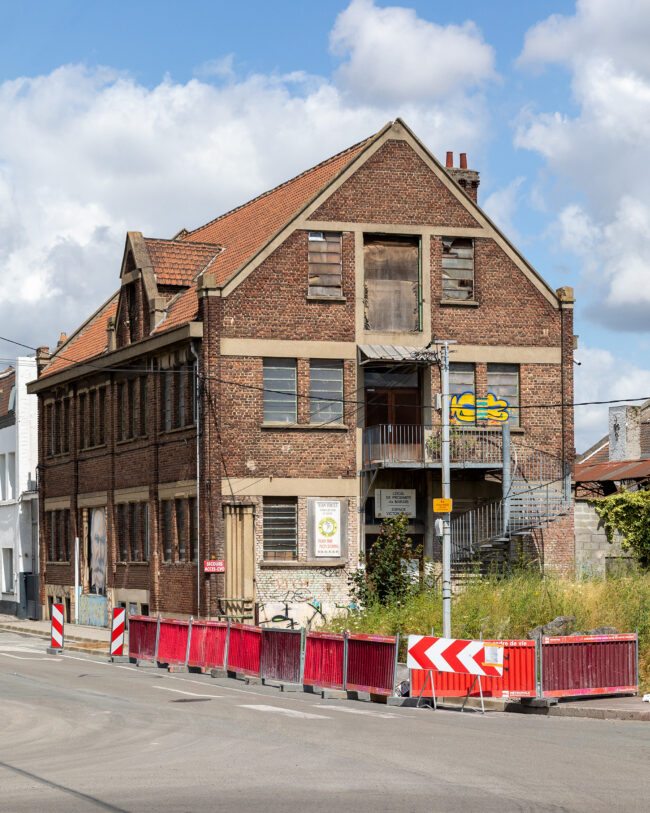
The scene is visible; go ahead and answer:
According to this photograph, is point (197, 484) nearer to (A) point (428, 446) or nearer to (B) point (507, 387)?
(A) point (428, 446)

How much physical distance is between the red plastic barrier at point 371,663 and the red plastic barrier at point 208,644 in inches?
185

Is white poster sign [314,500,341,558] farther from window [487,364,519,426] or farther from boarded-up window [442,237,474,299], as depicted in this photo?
boarded-up window [442,237,474,299]

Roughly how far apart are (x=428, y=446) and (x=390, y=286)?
454cm

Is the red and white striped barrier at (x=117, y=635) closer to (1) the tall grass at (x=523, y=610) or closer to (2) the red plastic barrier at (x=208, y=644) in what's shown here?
(2) the red plastic barrier at (x=208, y=644)

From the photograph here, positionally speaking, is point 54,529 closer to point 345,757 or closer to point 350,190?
point 350,190

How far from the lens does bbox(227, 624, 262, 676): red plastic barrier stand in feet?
84.8

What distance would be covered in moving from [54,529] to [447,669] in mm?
31526

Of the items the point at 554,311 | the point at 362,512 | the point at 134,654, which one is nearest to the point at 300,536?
the point at 362,512

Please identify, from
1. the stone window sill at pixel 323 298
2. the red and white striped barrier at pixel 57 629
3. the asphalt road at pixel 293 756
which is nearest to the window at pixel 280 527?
the stone window sill at pixel 323 298

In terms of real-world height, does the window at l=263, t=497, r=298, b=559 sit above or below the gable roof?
below

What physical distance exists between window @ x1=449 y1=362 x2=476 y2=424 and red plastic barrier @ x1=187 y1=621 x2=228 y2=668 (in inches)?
469

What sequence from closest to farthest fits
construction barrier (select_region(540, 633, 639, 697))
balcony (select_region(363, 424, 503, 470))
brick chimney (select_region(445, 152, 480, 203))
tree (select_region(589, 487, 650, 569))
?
construction barrier (select_region(540, 633, 639, 697)), balcony (select_region(363, 424, 503, 470)), tree (select_region(589, 487, 650, 569)), brick chimney (select_region(445, 152, 480, 203))

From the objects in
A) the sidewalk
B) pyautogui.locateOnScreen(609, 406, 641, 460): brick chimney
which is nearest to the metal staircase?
the sidewalk

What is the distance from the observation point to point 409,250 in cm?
3866
